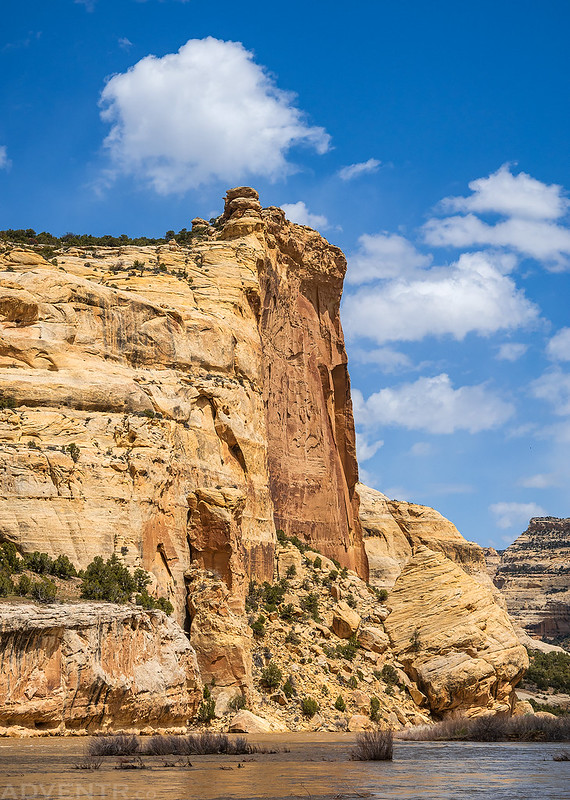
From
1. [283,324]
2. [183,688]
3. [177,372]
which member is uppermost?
[283,324]

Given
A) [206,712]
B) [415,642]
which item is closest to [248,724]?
[206,712]

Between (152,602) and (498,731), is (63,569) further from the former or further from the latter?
(498,731)

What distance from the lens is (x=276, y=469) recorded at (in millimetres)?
75125

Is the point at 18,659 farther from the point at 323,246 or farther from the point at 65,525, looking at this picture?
the point at 323,246

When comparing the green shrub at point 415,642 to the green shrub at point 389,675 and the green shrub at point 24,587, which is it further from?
the green shrub at point 24,587

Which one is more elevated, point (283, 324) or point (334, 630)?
point (283, 324)

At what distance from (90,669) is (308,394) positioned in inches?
1974

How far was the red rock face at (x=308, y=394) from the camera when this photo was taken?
249 ft

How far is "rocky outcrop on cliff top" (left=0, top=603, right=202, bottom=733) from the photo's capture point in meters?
30.4

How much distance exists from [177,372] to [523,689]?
54.7 meters

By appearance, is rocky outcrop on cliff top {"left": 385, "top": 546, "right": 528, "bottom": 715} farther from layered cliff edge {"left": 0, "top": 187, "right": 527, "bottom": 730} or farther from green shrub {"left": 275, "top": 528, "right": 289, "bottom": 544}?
green shrub {"left": 275, "top": 528, "right": 289, "bottom": 544}

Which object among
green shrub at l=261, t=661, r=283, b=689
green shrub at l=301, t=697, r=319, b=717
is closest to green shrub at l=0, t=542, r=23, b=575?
green shrub at l=261, t=661, r=283, b=689

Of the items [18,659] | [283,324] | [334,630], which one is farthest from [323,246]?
[18,659]

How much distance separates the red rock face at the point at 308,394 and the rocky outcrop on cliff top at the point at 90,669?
36.9m
